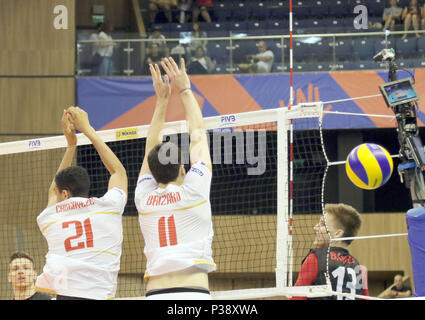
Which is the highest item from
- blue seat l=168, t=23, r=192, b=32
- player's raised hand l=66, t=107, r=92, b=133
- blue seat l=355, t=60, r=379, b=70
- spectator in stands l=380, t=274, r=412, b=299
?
blue seat l=168, t=23, r=192, b=32

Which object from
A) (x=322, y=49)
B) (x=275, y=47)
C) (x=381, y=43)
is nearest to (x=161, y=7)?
(x=275, y=47)

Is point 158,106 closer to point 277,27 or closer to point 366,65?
point 366,65

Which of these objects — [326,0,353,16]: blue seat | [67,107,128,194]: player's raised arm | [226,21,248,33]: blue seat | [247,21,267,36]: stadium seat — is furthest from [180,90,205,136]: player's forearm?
[326,0,353,16]: blue seat

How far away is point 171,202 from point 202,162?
14.3 inches

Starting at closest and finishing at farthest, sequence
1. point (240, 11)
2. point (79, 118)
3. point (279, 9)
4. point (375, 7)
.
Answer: point (79, 118), point (375, 7), point (279, 9), point (240, 11)

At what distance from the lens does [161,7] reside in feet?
60.3

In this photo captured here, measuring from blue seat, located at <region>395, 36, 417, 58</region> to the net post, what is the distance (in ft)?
28.4

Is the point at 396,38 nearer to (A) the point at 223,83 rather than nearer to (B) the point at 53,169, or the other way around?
(A) the point at 223,83

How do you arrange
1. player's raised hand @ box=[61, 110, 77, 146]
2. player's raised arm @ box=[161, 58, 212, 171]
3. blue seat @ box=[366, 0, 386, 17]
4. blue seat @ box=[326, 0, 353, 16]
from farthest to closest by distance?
blue seat @ box=[326, 0, 353, 16] → blue seat @ box=[366, 0, 386, 17] → player's raised hand @ box=[61, 110, 77, 146] → player's raised arm @ box=[161, 58, 212, 171]

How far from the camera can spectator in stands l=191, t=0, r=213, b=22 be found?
59.2 feet

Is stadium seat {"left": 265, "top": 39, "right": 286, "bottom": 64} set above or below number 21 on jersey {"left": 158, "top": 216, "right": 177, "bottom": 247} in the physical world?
above

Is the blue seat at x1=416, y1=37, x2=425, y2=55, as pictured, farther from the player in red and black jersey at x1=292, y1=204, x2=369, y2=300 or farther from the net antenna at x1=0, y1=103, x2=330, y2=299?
the player in red and black jersey at x1=292, y1=204, x2=369, y2=300

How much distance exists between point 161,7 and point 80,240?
44.6ft
